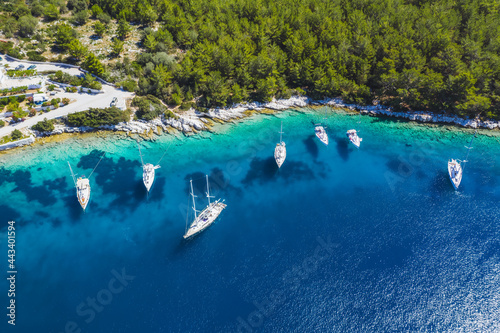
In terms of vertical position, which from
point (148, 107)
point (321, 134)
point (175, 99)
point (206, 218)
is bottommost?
point (206, 218)

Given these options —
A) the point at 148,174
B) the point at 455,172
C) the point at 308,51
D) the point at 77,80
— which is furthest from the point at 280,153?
the point at 77,80

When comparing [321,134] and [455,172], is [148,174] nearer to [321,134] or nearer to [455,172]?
[321,134]

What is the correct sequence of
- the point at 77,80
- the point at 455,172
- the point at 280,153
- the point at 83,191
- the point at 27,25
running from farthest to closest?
the point at 27,25
the point at 77,80
the point at 280,153
the point at 455,172
the point at 83,191

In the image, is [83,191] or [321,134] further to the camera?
[321,134]

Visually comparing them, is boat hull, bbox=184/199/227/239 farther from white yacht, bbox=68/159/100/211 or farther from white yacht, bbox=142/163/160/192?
white yacht, bbox=68/159/100/211

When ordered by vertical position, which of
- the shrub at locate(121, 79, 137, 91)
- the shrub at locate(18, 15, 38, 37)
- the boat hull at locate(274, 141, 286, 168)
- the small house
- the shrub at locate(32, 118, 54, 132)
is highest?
the shrub at locate(18, 15, 38, 37)

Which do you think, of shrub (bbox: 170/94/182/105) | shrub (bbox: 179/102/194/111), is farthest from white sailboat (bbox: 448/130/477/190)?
shrub (bbox: 170/94/182/105)

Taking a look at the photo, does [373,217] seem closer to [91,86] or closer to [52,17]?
[91,86]

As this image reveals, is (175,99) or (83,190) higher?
(175,99)
